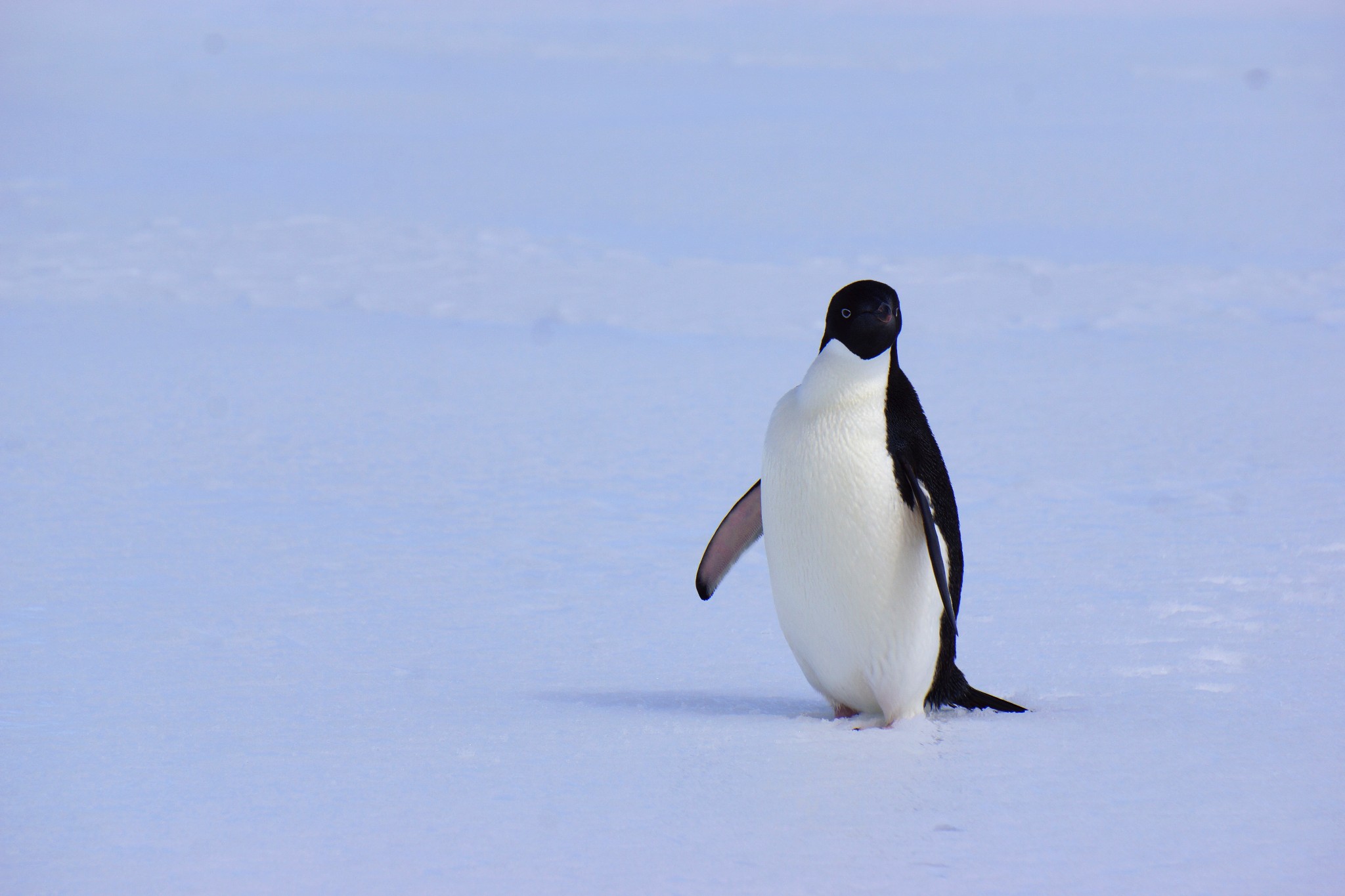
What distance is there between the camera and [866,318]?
2.51 meters

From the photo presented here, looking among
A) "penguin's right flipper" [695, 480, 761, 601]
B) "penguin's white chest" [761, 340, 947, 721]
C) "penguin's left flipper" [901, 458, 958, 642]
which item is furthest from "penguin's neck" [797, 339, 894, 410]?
"penguin's right flipper" [695, 480, 761, 601]

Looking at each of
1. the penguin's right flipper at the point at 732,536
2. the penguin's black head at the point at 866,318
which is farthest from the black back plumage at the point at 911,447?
the penguin's right flipper at the point at 732,536

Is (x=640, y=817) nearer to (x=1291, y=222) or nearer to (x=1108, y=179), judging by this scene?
(x=1291, y=222)

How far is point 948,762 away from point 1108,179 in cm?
1146

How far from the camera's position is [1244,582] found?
3.51 m

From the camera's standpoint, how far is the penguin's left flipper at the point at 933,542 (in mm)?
2498

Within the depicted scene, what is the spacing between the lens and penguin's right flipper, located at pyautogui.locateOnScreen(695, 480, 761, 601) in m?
2.94

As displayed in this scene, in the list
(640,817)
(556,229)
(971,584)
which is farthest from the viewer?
(556,229)

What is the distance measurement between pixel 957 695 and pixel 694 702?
19.3 inches

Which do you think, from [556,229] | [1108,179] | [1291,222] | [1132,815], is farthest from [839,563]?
[1108,179]

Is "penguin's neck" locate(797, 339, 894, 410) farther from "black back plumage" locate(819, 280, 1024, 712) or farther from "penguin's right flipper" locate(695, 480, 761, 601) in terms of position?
"penguin's right flipper" locate(695, 480, 761, 601)

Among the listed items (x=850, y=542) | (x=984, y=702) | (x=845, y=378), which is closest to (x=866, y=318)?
(x=845, y=378)

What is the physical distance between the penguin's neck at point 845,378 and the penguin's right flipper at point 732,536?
369 millimetres

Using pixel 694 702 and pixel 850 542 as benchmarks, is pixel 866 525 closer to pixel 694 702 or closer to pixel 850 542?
pixel 850 542
